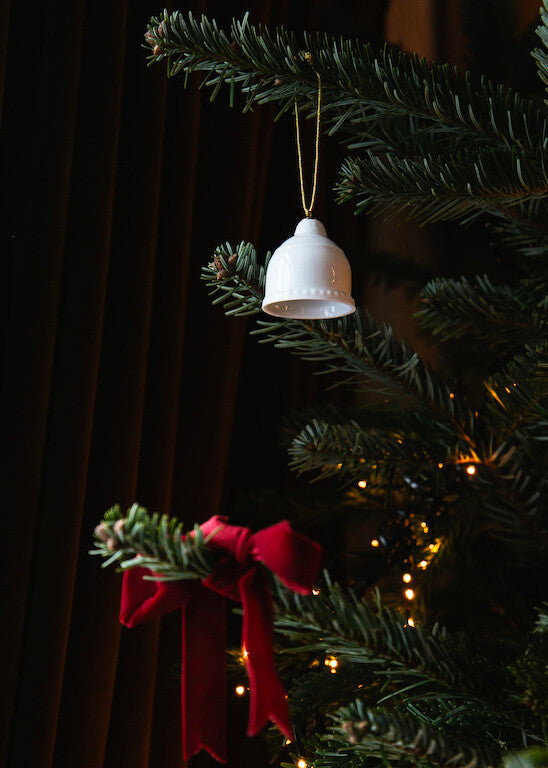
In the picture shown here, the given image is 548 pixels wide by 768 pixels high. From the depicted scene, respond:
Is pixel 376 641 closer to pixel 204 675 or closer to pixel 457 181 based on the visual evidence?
pixel 204 675

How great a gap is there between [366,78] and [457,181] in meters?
0.10

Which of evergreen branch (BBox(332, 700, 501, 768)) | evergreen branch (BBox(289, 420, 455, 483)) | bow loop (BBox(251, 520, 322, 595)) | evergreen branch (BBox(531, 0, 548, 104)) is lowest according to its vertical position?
evergreen branch (BBox(332, 700, 501, 768))

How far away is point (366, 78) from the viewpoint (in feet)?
1.74

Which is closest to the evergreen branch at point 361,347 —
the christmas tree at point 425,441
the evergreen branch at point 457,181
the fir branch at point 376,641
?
the christmas tree at point 425,441

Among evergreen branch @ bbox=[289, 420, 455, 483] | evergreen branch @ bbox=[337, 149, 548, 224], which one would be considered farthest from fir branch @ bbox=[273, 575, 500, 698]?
evergreen branch @ bbox=[337, 149, 548, 224]

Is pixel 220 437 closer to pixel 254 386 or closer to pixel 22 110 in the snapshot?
pixel 254 386

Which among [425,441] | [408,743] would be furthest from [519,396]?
[408,743]

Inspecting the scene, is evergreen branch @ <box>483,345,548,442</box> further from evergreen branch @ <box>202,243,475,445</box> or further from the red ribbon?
the red ribbon

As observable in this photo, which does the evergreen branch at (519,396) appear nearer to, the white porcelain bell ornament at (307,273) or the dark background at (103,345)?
the white porcelain bell ornament at (307,273)

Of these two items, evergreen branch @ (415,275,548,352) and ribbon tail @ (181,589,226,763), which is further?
evergreen branch @ (415,275,548,352)

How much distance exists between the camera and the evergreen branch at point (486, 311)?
2.10 ft

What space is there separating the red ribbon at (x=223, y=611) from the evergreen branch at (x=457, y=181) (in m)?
0.30

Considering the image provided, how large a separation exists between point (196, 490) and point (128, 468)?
0.15 meters

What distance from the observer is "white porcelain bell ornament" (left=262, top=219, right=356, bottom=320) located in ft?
1.86
